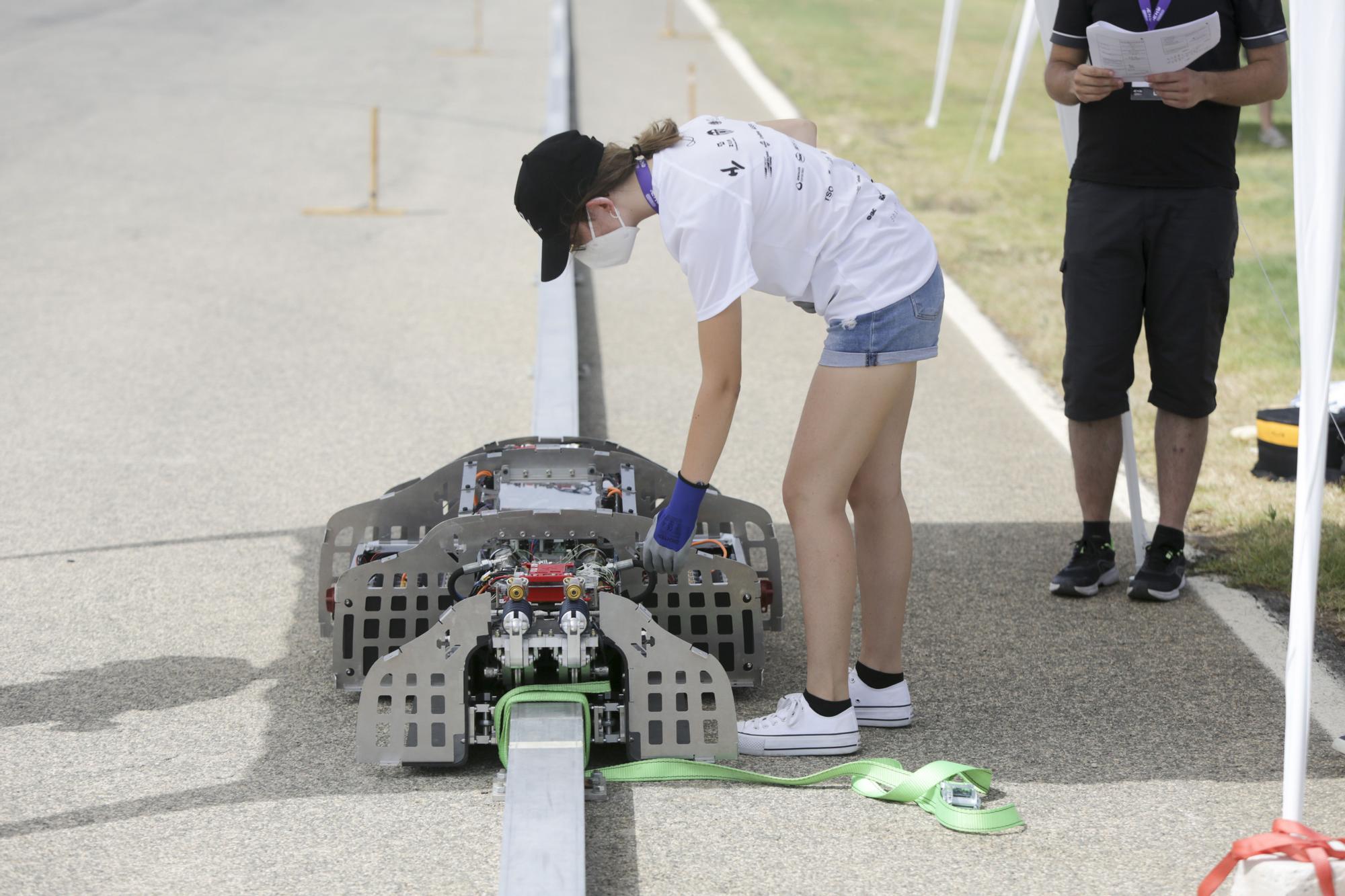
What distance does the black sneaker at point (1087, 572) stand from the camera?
5395 millimetres

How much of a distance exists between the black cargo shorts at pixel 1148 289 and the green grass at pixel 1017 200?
2.95 feet

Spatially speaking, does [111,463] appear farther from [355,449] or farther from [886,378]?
[886,378]

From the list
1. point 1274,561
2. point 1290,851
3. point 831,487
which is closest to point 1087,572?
point 1274,561

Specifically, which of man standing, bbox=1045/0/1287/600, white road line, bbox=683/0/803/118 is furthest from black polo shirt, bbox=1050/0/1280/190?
white road line, bbox=683/0/803/118

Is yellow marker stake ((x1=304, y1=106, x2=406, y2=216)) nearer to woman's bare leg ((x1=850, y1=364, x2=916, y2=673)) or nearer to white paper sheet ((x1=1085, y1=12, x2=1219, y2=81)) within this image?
white paper sheet ((x1=1085, y1=12, x2=1219, y2=81))

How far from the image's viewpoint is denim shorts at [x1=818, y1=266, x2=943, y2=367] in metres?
→ 3.86

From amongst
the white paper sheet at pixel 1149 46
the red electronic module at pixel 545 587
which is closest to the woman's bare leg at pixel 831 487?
the red electronic module at pixel 545 587

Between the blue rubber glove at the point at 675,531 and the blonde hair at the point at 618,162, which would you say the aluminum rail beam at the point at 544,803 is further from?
the blonde hair at the point at 618,162

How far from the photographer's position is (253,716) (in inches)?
171

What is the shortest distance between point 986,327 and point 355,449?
4.44 metres

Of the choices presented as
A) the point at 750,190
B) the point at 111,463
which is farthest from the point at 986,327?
the point at 750,190

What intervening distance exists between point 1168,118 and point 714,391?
236 centimetres

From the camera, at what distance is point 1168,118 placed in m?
5.12

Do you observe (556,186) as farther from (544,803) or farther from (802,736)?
(802,736)
